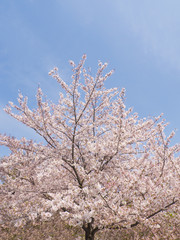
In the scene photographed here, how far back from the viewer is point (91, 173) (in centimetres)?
674

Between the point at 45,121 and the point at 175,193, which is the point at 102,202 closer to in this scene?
the point at 175,193

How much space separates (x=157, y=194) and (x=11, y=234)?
748 centimetres

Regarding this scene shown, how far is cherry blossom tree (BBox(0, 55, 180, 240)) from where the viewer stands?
16.4 feet

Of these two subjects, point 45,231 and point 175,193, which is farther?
point 45,231

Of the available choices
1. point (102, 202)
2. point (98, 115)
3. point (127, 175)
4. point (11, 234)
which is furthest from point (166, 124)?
point (11, 234)

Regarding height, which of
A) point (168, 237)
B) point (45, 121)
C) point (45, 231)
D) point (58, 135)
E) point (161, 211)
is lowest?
point (168, 237)

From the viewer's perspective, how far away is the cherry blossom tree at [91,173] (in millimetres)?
5012

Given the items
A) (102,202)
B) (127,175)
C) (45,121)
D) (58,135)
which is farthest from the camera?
(58,135)

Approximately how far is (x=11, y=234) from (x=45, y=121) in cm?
604

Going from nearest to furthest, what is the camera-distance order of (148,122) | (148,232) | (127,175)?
1. (127,175)
2. (148,232)
3. (148,122)

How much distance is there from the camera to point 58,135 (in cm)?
864

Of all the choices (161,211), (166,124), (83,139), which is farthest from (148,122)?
(161,211)

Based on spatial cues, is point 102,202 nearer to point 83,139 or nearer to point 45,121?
point 83,139

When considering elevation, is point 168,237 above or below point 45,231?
below
